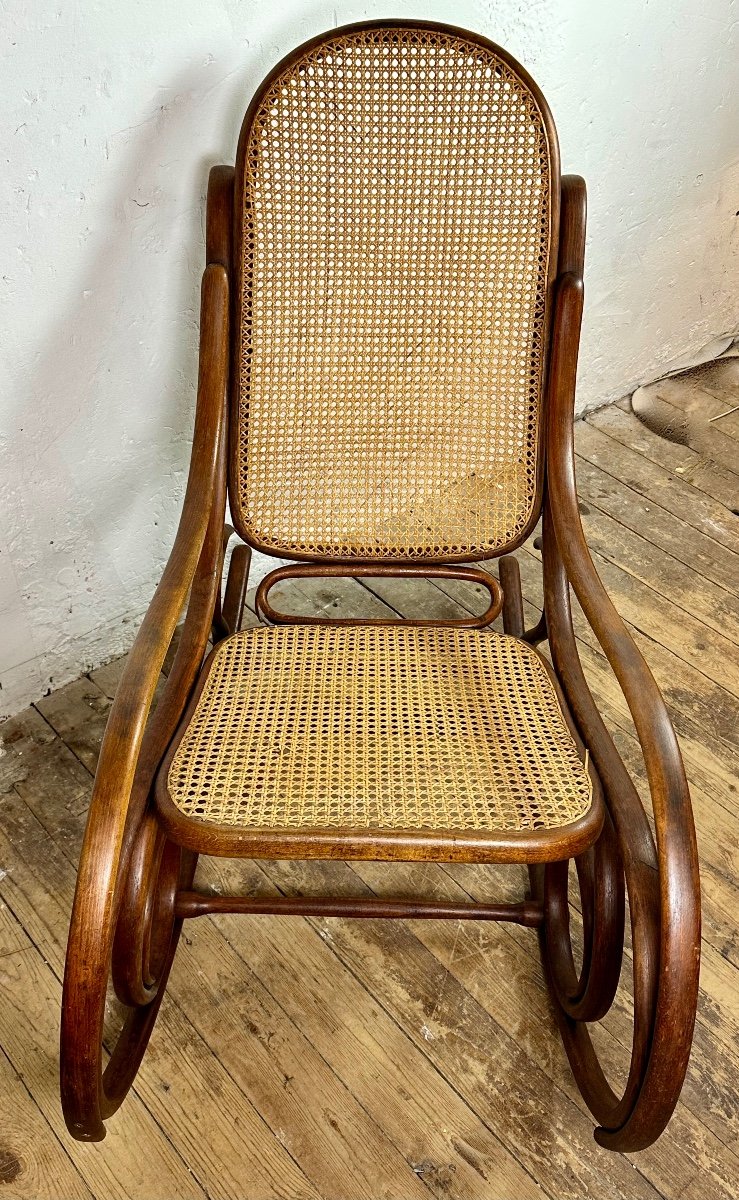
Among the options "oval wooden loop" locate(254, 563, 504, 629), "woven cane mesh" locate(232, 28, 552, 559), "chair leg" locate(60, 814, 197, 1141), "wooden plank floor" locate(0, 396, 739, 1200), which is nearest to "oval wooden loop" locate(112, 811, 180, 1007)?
"chair leg" locate(60, 814, 197, 1141)

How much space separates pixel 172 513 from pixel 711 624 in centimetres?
103

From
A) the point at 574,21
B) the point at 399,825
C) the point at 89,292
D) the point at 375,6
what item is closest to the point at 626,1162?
the point at 399,825

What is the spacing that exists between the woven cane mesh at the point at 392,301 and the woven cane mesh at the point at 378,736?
0.59ft

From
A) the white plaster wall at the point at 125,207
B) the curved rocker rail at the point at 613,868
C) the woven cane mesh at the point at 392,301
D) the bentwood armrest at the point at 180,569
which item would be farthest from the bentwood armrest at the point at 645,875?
the white plaster wall at the point at 125,207

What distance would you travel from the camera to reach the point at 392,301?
56.2 inches

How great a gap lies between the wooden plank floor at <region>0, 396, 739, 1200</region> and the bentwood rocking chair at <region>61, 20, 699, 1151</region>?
78 mm

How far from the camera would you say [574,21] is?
190 cm

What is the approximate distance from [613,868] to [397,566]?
522 mm

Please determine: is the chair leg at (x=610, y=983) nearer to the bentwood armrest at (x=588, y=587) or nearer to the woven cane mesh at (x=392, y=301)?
the bentwood armrest at (x=588, y=587)

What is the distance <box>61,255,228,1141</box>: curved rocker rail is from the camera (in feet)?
3.23

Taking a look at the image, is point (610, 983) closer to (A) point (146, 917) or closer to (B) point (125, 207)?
(A) point (146, 917)

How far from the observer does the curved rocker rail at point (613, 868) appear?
100 cm

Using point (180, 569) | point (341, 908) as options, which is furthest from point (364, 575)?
point (341, 908)

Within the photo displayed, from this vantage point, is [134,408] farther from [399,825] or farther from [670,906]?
[670,906]
